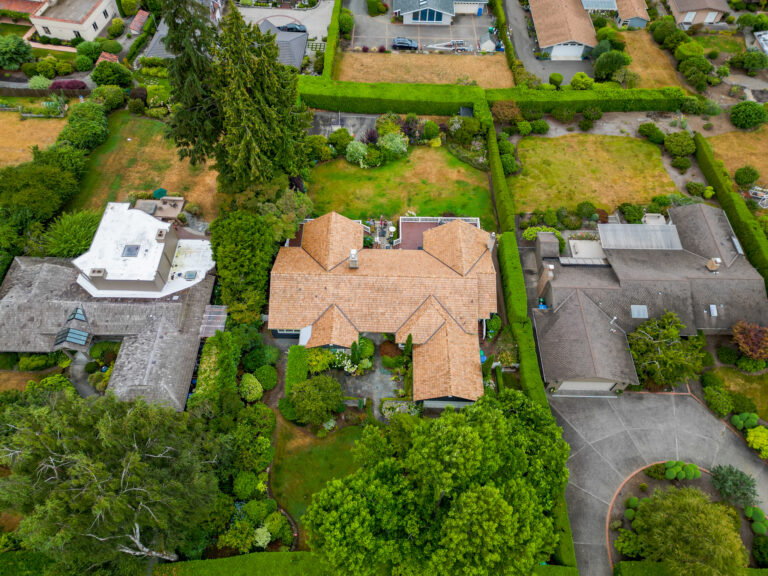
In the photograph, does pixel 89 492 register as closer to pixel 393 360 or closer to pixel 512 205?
pixel 393 360

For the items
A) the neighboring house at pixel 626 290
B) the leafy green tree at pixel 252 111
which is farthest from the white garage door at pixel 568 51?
the leafy green tree at pixel 252 111

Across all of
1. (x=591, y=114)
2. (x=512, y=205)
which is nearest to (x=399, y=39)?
(x=591, y=114)

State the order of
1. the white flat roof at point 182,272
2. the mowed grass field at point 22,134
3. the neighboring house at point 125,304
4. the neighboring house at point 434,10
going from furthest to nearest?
the neighboring house at point 434,10
the mowed grass field at point 22,134
the white flat roof at point 182,272
the neighboring house at point 125,304

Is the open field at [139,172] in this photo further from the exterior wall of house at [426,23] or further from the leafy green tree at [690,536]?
the leafy green tree at [690,536]

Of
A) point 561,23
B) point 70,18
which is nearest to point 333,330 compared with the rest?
point 561,23

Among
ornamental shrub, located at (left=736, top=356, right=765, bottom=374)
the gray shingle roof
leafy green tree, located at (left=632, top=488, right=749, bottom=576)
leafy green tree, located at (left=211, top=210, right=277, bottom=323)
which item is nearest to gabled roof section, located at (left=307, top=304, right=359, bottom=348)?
leafy green tree, located at (left=211, top=210, right=277, bottom=323)

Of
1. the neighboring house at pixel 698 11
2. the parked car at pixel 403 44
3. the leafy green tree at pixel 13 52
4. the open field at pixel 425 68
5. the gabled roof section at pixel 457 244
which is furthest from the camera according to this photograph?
the neighboring house at pixel 698 11
